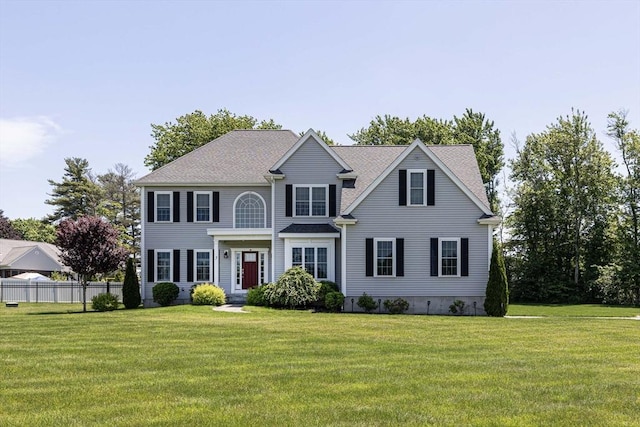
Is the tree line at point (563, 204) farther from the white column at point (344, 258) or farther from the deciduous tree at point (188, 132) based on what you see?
the white column at point (344, 258)

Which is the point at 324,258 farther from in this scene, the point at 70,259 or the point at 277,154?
the point at 70,259

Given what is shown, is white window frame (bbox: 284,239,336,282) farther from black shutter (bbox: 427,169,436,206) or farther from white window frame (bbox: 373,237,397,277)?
black shutter (bbox: 427,169,436,206)

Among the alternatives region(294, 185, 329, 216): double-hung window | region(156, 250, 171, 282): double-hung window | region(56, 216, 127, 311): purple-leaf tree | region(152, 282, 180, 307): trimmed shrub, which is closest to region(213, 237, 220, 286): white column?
region(152, 282, 180, 307): trimmed shrub

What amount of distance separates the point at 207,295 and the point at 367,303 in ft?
23.2

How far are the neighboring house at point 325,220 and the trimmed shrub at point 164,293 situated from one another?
802 mm

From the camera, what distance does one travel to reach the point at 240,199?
33.5 metres

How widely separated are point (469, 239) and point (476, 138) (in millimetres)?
28753

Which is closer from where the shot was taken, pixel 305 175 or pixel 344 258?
pixel 344 258

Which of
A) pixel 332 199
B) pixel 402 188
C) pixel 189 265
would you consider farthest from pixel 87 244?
pixel 402 188

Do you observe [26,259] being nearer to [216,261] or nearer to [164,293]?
[164,293]

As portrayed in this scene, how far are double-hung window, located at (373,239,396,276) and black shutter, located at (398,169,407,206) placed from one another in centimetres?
174

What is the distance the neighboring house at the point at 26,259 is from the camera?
198 feet

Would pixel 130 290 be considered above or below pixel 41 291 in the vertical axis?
above

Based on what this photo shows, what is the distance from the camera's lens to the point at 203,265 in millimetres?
33312
